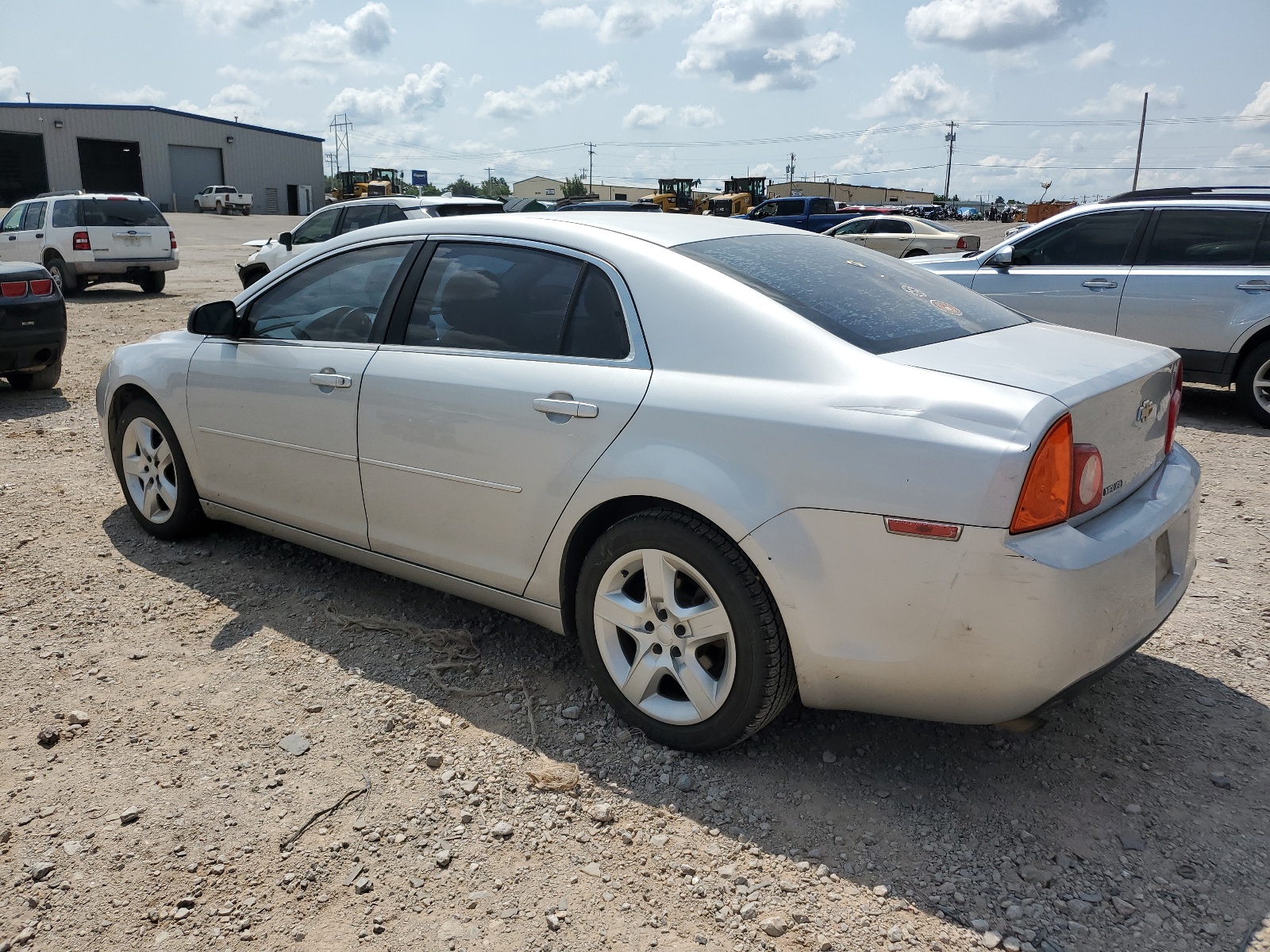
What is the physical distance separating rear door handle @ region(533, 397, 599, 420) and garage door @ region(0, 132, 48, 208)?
59.9m

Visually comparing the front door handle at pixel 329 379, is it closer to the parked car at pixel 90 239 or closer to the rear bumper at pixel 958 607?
the rear bumper at pixel 958 607

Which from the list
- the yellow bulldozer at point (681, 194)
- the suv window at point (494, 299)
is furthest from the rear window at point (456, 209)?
the yellow bulldozer at point (681, 194)

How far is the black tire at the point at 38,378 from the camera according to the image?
28.1 ft

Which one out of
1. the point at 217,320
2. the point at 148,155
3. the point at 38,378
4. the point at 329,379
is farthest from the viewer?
the point at 148,155

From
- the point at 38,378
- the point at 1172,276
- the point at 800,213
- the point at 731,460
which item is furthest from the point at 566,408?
the point at 800,213

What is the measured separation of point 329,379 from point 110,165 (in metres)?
62.3

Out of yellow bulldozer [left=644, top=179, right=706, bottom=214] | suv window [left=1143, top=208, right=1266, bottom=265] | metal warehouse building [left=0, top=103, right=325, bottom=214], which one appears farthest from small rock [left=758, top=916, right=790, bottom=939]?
metal warehouse building [left=0, top=103, right=325, bottom=214]

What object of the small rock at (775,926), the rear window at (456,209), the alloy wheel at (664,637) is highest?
the rear window at (456,209)

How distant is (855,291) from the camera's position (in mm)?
3078

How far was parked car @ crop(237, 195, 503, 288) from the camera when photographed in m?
13.3

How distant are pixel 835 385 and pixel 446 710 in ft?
5.55

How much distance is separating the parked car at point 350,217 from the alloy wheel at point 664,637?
36.0 ft

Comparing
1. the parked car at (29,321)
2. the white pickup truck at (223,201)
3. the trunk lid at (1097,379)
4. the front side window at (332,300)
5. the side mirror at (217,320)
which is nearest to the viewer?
the trunk lid at (1097,379)

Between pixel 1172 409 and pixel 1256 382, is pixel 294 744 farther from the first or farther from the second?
pixel 1256 382
